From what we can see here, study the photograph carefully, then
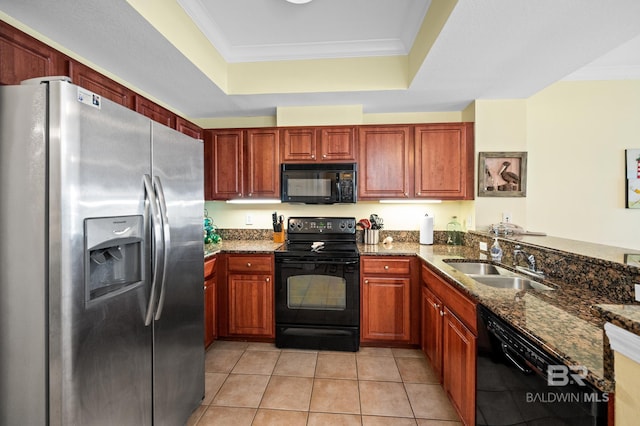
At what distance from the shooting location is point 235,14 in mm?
2102

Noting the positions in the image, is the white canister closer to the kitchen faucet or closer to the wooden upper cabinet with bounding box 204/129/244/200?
the kitchen faucet

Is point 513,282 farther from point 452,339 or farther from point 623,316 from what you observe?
point 623,316

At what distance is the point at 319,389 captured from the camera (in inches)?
82.5

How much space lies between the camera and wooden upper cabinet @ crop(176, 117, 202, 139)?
277 centimetres

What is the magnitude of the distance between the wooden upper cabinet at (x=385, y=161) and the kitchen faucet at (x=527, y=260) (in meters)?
1.14

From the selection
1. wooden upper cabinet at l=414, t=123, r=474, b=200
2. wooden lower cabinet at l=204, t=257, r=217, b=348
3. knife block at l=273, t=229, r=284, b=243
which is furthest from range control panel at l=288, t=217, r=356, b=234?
wooden lower cabinet at l=204, t=257, r=217, b=348

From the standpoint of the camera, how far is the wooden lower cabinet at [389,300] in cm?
263

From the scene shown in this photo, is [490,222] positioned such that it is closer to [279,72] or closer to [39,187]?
[279,72]

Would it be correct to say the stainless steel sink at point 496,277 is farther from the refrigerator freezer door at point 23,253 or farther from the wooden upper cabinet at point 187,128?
the wooden upper cabinet at point 187,128

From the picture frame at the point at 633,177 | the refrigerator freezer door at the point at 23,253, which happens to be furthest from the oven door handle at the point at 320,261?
the picture frame at the point at 633,177

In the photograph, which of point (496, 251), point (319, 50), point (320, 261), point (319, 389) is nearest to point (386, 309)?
point (320, 261)

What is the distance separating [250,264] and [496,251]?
217 centimetres

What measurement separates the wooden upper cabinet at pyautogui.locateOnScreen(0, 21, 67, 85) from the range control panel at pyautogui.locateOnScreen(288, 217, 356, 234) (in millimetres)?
2210

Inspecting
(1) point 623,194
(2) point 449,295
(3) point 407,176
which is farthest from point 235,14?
(1) point 623,194
